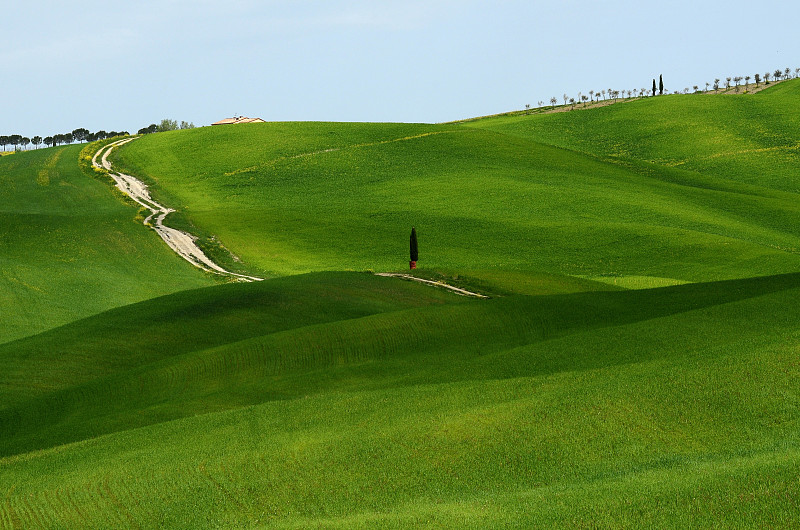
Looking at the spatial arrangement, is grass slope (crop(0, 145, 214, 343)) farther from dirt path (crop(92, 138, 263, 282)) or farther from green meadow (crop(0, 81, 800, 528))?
dirt path (crop(92, 138, 263, 282))

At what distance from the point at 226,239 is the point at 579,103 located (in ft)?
334

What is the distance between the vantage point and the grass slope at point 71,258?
36188mm

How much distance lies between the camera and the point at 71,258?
46.5 meters

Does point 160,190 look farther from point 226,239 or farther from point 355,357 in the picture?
point 355,357

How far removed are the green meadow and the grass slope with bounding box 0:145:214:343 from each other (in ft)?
0.77

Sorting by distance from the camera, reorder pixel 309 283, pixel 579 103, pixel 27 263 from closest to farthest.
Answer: pixel 309 283
pixel 27 263
pixel 579 103

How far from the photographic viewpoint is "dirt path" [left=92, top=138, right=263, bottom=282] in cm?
4875

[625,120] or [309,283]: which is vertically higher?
[625,120]

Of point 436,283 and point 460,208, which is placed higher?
point 460,208

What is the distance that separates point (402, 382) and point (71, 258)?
35409 millimetres

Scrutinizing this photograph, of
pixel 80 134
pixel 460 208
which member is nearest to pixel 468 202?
pixel 460 208

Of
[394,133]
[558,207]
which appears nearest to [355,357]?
[558,207]

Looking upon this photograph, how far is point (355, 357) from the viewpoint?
2009 cm

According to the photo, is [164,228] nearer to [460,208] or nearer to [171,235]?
[171,235]
